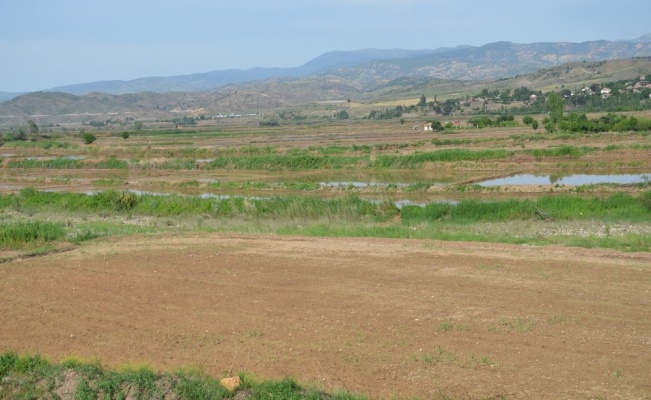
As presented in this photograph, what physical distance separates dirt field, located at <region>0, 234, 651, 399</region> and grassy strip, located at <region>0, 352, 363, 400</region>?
1.78 feet

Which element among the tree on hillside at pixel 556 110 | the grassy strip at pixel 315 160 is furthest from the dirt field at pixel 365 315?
the tree on hillside at pixel 556 110

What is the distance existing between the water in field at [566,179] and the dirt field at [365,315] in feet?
70.9

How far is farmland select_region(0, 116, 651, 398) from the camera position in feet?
33.2

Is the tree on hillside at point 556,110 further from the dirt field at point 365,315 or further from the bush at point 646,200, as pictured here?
the dirt field at point 365,315

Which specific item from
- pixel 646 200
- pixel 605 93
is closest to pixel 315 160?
pixel 646 200

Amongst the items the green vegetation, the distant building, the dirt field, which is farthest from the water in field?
the distant building

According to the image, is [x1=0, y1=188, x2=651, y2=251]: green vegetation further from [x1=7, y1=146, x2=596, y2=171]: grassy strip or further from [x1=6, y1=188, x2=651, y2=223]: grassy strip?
[x1=7, y1=146, x2=596, y2=171]: grassy strip

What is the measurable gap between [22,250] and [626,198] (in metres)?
21.8

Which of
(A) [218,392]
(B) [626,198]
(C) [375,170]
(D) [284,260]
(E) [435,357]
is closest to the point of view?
(A) [218,392]

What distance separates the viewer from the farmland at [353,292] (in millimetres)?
10133

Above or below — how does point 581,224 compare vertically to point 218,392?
below

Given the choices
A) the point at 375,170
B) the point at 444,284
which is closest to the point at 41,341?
the point at 444,284

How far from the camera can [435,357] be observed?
34.0 ft

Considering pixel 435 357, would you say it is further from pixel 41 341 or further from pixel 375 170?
pixel 375 170
